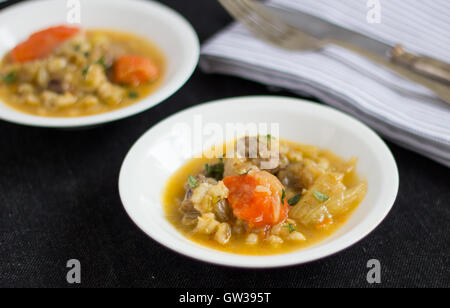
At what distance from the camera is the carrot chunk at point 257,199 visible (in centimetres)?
209

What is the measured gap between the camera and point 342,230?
2109 mm

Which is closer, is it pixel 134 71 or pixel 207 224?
pixel 207 224

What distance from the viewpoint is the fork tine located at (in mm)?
3383

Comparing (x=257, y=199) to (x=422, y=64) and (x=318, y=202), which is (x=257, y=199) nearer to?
(x=318, y=202)

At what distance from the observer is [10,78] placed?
3189 millimetres

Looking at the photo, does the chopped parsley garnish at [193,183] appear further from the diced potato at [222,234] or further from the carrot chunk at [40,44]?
the carrot chunk at [40,44]

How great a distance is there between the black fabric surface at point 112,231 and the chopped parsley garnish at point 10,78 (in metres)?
0.29

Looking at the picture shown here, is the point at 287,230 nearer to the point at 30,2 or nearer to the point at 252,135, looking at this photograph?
the point at 252,135

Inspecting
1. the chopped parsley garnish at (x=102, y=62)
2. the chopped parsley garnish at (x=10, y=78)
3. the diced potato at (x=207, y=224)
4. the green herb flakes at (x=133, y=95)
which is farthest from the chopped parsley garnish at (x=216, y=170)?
the chopped parsley garnish at (x=10, y=78)

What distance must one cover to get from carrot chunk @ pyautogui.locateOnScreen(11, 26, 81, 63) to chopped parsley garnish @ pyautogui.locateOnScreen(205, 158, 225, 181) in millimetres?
1527

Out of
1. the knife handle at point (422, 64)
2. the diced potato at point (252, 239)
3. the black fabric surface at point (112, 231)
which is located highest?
the knife handle at point (422, 64)

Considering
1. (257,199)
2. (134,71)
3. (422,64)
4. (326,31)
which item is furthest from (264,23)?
(257,199)

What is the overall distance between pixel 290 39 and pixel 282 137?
0.97m
